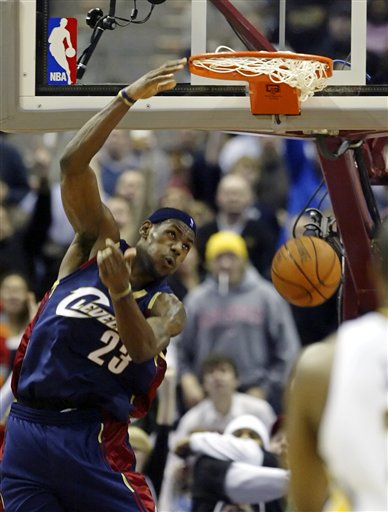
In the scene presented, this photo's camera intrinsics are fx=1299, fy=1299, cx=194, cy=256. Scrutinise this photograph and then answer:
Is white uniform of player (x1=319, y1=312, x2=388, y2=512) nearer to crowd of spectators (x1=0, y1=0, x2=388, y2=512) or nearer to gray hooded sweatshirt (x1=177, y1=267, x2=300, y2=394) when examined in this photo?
crowd of spectators (x1=0, y1=0, x2=388, y2=512)

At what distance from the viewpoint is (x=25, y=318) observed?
8.98 metres

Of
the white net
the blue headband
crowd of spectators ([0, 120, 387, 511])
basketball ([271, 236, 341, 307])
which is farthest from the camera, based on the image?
crowd of spectators ([0, 120, 387, 511])

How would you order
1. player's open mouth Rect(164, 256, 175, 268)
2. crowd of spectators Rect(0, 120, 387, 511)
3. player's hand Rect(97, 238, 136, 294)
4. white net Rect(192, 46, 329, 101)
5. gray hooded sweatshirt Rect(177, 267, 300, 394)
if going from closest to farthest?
player's hand Rect(97, 238, 136, 294), player's open mouth Rect(164, 256, 175, 268), white net Rect(192, 46, 329, 101), crowd of spectators Rect(0, 120, 387, 511), gray hooded sweatshirt Rect(177, 267, 300, 394)

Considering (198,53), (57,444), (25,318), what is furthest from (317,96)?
(25,318)

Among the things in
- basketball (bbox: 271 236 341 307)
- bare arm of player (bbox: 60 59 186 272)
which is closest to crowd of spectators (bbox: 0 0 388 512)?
basketball (bbox: 271 236 341 307)

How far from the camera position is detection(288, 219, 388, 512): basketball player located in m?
3.22

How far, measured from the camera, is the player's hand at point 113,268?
5137 mm

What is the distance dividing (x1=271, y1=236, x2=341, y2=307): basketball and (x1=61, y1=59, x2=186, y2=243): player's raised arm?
4.04ft

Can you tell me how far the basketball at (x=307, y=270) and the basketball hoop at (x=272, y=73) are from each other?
31.4 inches

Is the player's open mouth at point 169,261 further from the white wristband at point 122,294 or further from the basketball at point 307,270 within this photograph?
the basketball at point 307,270

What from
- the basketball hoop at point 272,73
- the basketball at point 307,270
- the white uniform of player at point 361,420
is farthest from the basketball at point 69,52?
the white uniform of player at point 361,420

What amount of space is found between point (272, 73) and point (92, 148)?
92 cm

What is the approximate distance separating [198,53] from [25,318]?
332 cm

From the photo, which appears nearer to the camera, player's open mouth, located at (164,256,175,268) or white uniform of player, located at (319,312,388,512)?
white uniform of player, located at (319,312,388,512)
